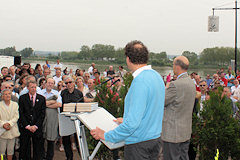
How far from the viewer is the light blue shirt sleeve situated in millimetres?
2297

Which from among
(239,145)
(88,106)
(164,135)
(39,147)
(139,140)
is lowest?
(39,147)

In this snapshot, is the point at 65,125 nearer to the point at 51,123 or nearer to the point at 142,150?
the point at 51,123

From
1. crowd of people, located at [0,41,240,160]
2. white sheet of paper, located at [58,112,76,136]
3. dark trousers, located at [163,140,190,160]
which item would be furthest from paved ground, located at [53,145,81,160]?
dark trousers, located at [163,140,190,160]

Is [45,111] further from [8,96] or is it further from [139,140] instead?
[139,140]

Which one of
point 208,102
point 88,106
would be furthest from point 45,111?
point 208,102

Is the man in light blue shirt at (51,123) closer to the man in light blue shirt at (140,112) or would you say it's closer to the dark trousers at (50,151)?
the dark trousers at (50,151)

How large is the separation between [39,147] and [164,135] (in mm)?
3280

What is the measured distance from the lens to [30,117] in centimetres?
541

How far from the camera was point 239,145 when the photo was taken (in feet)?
14.9

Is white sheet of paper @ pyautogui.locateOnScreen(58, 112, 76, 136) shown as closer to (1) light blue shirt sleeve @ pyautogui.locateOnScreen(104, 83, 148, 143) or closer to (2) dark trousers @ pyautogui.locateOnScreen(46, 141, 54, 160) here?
(2) dark trousers @ pyautogui.locateOnScreen(46, 141, 54, 160)

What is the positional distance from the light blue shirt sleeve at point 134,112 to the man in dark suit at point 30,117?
3511 millimetres

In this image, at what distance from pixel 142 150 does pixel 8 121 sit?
3.80 meters

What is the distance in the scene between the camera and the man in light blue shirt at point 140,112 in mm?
2316

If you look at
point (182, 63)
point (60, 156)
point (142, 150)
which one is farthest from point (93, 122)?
point (60, 156)
